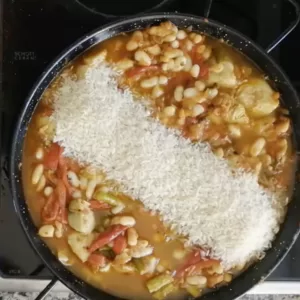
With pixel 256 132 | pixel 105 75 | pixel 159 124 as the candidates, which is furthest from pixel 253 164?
pixel 105 75

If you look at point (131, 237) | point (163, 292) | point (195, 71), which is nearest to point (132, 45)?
point (195, 71)

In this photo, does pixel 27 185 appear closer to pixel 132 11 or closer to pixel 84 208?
pixel 84 208

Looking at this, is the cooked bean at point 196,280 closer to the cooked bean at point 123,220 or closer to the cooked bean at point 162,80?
the cooked bean at point 123,220

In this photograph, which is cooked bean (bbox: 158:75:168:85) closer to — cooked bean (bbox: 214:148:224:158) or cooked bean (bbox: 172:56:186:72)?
cooked bean (bbox: 172:56:186:72)

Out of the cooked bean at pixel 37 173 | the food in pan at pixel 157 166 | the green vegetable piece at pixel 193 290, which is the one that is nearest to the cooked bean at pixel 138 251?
the food in pan at pixel 157 166

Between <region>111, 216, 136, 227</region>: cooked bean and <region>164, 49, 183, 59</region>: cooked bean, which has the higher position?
<region>164, 49, 183, 59</region>: cooked bean

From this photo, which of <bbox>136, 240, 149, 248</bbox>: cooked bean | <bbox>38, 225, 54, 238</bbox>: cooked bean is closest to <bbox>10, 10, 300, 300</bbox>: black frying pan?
<bbox>38, 225, 54, 238</bbox>: cooked bean
